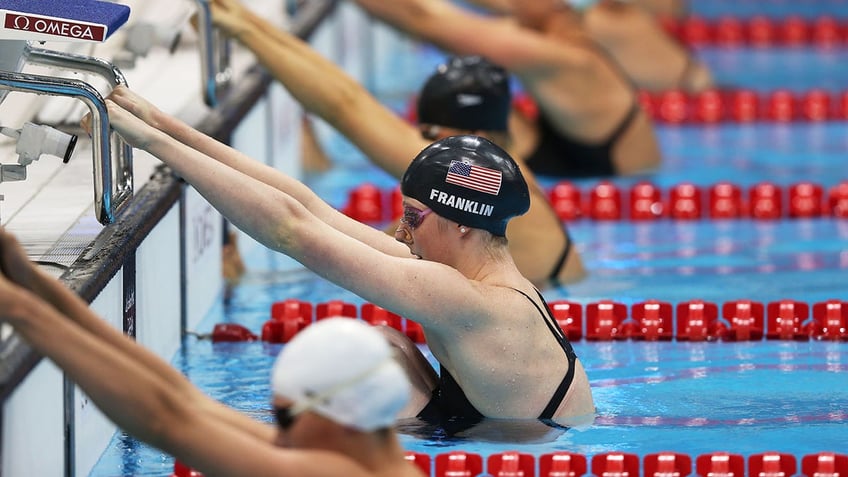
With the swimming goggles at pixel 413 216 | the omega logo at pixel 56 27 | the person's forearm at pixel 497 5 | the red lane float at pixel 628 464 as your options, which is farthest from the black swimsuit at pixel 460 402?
the person's forearm at pixel 497 5

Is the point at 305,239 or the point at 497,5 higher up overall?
the point at 497,5

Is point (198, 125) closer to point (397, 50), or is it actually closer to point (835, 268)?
point (835, 268)

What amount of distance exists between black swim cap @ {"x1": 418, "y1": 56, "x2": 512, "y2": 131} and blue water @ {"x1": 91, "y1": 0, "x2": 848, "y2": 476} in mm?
713

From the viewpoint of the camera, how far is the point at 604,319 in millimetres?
5250

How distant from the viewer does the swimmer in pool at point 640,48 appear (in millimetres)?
9656

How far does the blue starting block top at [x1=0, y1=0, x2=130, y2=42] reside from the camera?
3746 mm

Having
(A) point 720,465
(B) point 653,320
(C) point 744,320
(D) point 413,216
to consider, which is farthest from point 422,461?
(C) point 744,320

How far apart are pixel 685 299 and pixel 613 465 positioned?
1.99 meters

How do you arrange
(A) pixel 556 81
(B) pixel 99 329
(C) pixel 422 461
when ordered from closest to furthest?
(B) pixel 99 329 < (C) pixel 422 461 < (A) pixel 556 81

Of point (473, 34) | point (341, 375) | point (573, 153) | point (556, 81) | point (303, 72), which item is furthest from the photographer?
point (573, 153)

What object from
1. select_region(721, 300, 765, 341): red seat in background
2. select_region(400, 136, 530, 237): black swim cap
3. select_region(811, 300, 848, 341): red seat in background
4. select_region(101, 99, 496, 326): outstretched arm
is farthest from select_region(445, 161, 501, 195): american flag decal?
select_region(811, 300, 848, 341): red seat in background

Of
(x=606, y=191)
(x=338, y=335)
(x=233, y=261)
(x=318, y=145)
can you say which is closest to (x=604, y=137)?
(x=606, y=191)

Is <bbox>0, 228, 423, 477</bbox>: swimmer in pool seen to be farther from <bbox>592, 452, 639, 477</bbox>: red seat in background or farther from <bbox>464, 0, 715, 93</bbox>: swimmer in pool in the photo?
<bbox>464, 0, 715, 93</bbox>: swimmer in pool

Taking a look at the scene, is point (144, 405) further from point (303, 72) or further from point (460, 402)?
point (303, 72)
